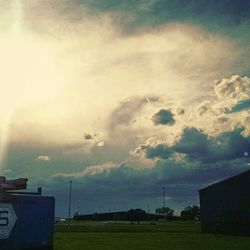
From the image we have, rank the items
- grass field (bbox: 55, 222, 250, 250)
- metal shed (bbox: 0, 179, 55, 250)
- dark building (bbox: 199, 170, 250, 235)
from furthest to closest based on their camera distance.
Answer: dark building (bbox: 199, 170, 250, 235) → grass field (bbox: 55, 222, 250, 250) → metal shed (bbox: 0, 179, 55, 250)

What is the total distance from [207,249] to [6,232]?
2110 centimetres

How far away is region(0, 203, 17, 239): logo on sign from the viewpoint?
13.9 meters

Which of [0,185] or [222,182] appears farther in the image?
[222,182]

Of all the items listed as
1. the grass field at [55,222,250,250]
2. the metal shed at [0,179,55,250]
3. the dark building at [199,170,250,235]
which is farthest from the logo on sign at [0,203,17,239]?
the dark building at [199,170,250,235]

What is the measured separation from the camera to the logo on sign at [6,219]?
1394 cm

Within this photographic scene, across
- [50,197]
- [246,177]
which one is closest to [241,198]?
[246,177]

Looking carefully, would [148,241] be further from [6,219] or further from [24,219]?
[6,219]

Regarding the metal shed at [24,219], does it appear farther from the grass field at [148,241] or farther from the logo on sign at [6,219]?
the grass field at [148,241]

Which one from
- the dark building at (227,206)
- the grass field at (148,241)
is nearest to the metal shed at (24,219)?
the grass field at (148,241)

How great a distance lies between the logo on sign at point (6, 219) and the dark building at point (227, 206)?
5115cm

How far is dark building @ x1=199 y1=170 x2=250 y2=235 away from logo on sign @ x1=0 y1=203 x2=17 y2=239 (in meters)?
51.2

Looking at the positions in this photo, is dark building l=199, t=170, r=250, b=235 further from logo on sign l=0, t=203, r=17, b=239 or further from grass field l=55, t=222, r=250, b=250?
logo on sign l=0, t=203, r=17, b=239

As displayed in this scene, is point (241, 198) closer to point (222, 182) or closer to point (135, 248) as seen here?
point (222, 182)

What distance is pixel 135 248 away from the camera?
3244cm
